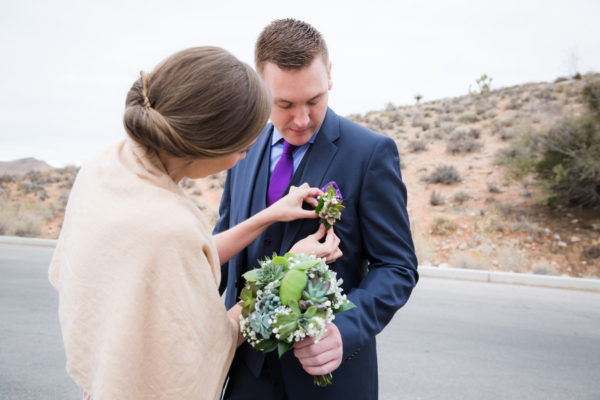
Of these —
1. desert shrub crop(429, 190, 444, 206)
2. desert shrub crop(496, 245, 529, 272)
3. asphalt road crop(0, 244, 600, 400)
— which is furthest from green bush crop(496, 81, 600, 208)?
asphalt road crop(0, 244, 600, 400)

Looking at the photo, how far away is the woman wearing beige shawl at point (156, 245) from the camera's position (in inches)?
41.9

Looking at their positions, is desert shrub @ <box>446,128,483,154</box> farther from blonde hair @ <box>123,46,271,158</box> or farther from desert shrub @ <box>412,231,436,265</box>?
blonde hair @ <box>123,46,271,158</box>

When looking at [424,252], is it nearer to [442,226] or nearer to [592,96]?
[442,226]

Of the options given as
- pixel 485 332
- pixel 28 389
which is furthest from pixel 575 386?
pixel 28 389

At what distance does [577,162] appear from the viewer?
11.4m

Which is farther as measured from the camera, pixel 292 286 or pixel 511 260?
pixel 511 260

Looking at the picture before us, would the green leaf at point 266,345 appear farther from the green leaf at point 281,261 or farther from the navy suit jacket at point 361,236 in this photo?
the navy suit jacket at point 361,236

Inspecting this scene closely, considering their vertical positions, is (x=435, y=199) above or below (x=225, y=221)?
below

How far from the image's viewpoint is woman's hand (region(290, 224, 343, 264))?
1.50m

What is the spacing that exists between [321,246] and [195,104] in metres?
0.69

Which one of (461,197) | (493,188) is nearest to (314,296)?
(461,197)

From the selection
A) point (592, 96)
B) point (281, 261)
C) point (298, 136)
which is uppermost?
point (298, 136)

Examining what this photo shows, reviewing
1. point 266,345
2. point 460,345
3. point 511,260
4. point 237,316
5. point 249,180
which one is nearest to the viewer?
point 266,345

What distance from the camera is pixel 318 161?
1.75 m
